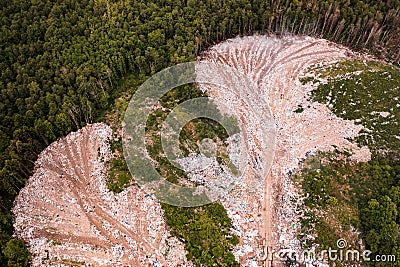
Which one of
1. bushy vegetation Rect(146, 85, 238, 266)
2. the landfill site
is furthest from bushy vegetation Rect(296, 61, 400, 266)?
bushy vegetation Rect(146, 85, 238, 266)

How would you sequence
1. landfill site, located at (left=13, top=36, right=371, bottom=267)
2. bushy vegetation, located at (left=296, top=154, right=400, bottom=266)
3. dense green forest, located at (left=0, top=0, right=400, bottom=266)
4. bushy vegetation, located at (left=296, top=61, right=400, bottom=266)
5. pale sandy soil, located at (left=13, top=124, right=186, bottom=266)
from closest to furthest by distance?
pale sandy soil, located at (left=13, top=124, right=186, bottom=266)
bushy vegetation, located at (left=296, top=154, right=400, bottom=266)
landfill site, located at (left=13, top=36, right=371, bottom=267)
bushy vegetation, located at (left=296, top=61, right=400, bottom=266)
dense green forest, located at (left=0, top=0, right=400, bottom=266)

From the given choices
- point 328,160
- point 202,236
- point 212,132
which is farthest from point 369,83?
point 202,236

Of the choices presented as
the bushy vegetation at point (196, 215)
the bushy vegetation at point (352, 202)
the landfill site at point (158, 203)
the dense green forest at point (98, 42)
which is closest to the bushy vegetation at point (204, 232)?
the bushy vegetation at point (196, 215)

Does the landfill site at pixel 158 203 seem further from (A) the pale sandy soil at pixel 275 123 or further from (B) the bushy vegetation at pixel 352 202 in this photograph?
(B) the bushy vegetation at pixel 352 202

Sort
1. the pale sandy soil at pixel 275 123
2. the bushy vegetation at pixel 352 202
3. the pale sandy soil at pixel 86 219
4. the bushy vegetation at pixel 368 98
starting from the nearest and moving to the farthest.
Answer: the pale sandy soil at pixel 86 219 → the bushy vegetation at pixel 352 202 → the pale sandy soil at pixel 275 123 → the bushy vegetation at pixel 368 98

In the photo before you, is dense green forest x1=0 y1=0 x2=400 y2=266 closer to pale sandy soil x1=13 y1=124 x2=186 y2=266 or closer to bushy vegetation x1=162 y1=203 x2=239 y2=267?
pale sandy soil x1=13 y1=124 x2=186 y2=266

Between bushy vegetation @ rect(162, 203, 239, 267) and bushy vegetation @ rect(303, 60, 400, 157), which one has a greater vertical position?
bushy vegetation @ rect(303, 60, 400, 157)
